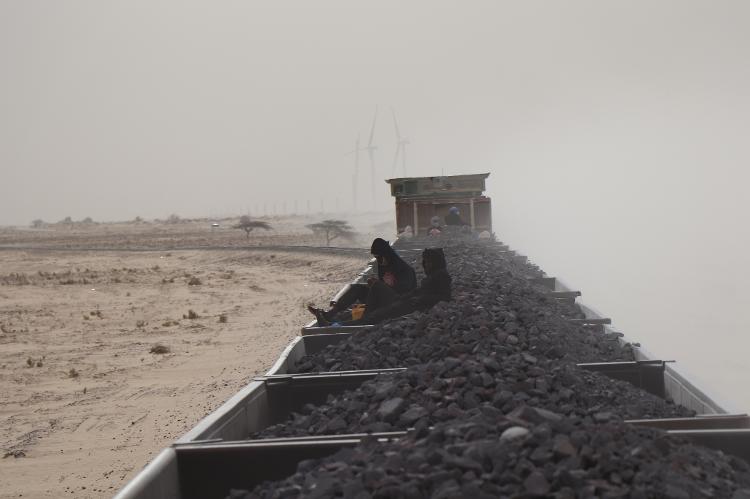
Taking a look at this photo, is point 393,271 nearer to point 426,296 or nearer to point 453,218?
point 426,296

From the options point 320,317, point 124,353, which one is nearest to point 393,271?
point 320,317

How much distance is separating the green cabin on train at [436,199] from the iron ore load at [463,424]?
16769mm

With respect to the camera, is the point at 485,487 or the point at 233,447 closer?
the point at 485,487

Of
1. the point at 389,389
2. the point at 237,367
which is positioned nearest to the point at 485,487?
the point at 389,389

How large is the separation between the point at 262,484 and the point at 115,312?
18280 millimetres

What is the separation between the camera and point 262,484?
13.1ft

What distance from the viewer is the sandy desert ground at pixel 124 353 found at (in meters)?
8.54

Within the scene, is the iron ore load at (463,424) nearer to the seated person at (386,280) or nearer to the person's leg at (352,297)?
the seated person at (386,280)

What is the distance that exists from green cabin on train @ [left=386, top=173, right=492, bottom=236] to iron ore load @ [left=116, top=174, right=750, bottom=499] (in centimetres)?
1677

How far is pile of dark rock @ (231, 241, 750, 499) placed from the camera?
321 cm

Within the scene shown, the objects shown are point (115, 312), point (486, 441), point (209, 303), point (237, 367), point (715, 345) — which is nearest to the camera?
point (486, 441)

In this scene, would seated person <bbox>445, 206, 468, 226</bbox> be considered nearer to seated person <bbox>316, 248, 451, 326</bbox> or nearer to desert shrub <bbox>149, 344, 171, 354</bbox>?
desert shrub <bbox>149, 344, 171, 354</bbox>

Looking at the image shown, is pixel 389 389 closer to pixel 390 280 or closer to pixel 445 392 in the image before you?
pixel 445 392

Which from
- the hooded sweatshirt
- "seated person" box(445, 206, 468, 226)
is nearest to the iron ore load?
the hooded sweatshirt
